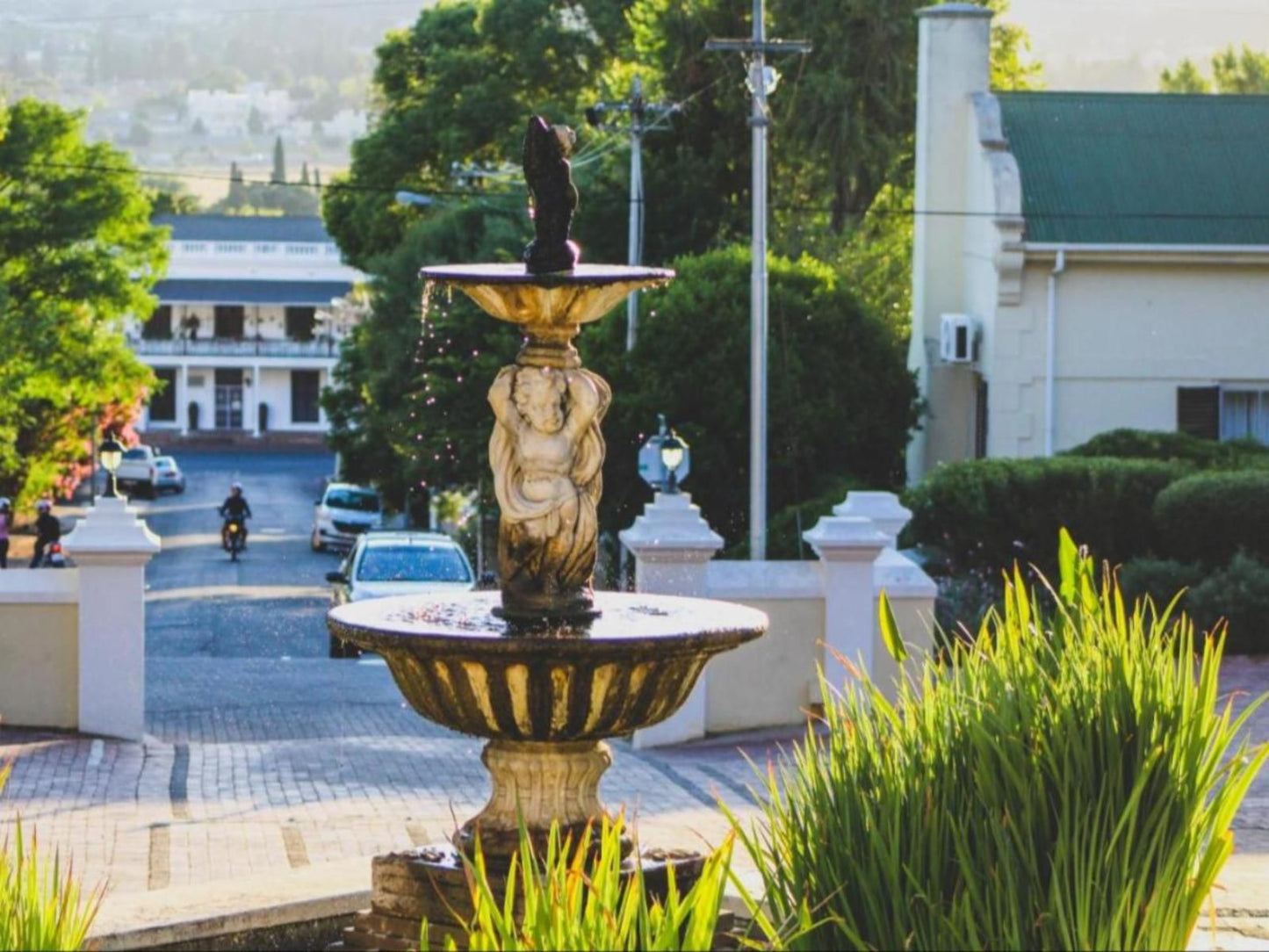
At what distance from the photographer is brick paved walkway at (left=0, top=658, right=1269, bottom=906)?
12.0m

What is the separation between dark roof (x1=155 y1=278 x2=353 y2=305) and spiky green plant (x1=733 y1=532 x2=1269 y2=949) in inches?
3597

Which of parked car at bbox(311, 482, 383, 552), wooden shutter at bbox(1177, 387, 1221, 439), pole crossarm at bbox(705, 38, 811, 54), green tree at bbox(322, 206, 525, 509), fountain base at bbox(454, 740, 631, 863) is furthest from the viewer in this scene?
parked car at bbox(311, 482, 383, 552)

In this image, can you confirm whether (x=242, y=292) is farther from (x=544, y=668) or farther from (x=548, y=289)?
(x=544, y=668)

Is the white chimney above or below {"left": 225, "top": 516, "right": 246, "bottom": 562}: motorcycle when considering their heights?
above

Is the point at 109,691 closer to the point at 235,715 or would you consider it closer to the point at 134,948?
the point at 235,715

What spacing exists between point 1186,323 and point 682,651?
23.6m

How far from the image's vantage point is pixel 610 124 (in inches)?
1929

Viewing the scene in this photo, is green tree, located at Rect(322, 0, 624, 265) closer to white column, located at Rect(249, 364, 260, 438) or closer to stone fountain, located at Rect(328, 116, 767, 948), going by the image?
white column, located at Rect(249, 364, 260, 438)

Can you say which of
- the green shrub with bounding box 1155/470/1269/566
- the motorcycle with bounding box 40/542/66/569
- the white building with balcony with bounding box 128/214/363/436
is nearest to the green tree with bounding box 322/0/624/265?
the motorcycle with bounding box 40/542/66/569

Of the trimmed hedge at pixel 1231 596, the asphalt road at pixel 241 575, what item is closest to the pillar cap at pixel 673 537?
the trimmed hedge at pixel 1231 596

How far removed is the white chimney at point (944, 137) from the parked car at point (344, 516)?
18.0 metres

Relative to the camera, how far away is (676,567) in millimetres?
16781

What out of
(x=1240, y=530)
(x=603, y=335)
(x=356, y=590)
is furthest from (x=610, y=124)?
(x=1240, y=530)

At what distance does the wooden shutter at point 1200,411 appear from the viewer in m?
31.2
